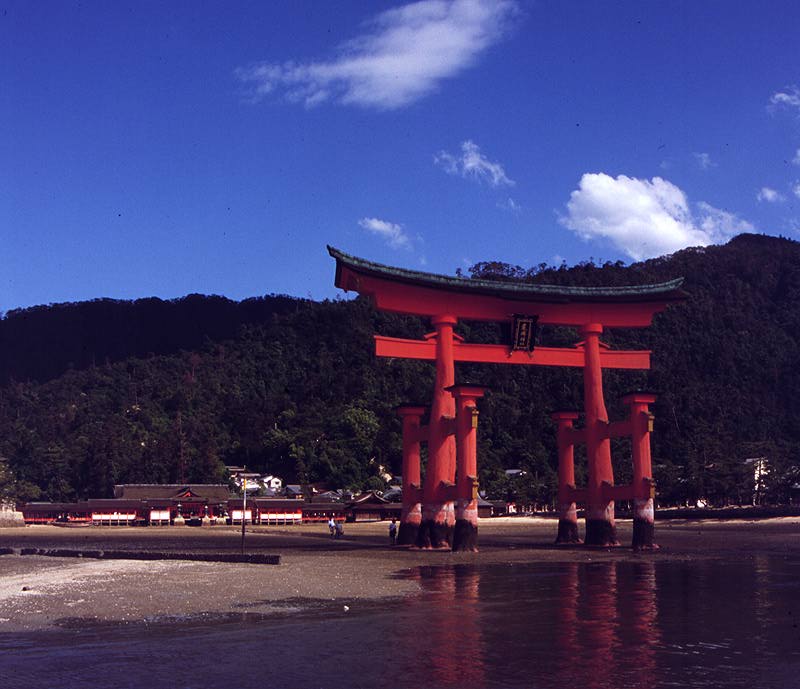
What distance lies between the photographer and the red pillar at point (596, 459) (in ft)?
115

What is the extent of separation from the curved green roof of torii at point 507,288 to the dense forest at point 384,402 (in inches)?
1642

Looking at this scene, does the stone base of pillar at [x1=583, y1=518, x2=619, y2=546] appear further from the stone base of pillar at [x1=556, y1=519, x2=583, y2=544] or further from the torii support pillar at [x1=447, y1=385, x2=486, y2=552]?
the torii support pillar at [x1=447, y1=385, x2=486, y2=552]

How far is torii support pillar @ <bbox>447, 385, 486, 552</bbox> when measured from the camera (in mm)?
31281

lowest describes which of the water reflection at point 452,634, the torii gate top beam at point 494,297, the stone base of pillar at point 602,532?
the stone base of pillar at point 602,532

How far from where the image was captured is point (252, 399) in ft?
429

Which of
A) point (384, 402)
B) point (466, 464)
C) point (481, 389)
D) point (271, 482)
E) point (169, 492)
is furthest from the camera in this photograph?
point (384, 402)

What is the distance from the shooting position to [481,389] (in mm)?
31828

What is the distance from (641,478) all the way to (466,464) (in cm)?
739

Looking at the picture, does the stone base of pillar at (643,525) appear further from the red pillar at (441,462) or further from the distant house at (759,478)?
the distant house at (759,478)

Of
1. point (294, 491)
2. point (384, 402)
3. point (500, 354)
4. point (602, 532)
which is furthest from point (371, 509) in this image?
point (500, 354)

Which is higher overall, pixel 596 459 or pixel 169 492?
pixel 596 459

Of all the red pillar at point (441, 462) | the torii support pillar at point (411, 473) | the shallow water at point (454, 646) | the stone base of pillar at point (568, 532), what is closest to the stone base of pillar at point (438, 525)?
the red pillar at point (441, 462)

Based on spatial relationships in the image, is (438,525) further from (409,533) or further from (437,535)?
(409,533)

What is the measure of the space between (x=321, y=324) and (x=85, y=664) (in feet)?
491
